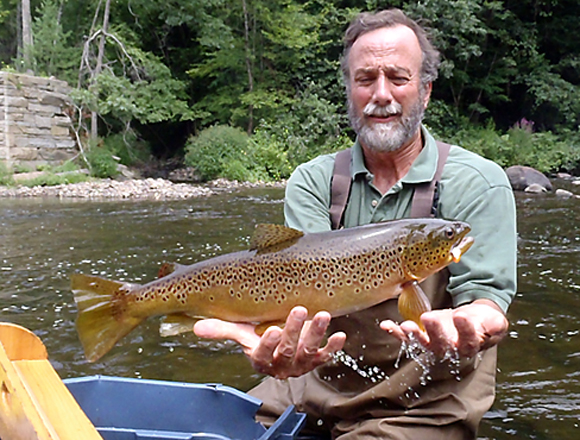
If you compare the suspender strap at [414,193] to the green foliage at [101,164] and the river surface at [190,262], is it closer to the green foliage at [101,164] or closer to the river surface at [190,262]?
the river surface at [190,262]

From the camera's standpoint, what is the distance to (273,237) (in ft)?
7.77

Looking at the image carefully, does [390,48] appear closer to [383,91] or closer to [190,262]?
[383,91]

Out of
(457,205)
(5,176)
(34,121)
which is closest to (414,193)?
(457,205)

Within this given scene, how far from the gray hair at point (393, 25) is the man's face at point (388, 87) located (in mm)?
42

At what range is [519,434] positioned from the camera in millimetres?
3459

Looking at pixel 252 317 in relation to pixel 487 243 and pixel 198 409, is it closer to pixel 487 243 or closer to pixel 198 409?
pixel 198 409

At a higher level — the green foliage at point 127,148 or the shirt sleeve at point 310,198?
the shirt sleeve at point 310,198

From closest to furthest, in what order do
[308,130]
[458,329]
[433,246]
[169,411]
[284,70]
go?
[458,329], [433,246], [169,411], [308,130], [284,70]

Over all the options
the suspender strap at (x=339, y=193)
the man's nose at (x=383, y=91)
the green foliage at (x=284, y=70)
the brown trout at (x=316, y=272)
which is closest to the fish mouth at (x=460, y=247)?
the brown trout at (x=316, y=272)

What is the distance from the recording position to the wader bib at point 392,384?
8.05 feet

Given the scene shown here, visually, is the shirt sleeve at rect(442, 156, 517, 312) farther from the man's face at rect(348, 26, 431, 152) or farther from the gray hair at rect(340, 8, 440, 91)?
the gray hair at rect(340, 8, 440, 91)

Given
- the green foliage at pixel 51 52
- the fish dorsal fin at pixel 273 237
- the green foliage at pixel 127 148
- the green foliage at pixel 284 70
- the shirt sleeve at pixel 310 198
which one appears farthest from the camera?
the green foliage at pixel 127 148

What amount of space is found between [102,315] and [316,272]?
95cm

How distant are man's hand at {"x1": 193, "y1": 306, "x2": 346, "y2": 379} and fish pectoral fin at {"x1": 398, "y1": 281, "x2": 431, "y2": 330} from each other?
0.25 metres
